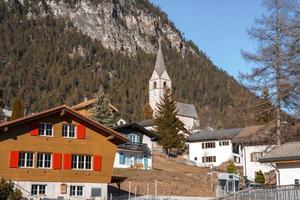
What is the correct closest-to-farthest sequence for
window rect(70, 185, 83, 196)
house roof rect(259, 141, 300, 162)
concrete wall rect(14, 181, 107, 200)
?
house roof rect(259, 141, 300, 162) < concrete wall rect(14, 181, 107, 200) < window rect(70, 185, 83, 196)

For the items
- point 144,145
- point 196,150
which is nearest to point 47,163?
point 144,145

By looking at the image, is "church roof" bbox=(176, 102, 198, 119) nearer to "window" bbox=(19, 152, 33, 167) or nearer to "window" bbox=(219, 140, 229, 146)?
"window" bbox=(219, 140, 229, 146)

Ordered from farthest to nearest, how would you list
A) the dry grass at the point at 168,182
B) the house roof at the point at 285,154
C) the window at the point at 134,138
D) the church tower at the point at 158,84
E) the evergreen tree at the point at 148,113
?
the church tower at the point at 158,84 → the evergreen tree at the point at 148,113 → the window at the point at 134,138 → the dry grass at the point at 168,182 → the house roof at the point at 285,154

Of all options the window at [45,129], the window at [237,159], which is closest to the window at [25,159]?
the window at [45,129]

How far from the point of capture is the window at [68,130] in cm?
4253

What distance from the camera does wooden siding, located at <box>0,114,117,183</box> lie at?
129 ft

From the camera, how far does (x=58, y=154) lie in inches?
1634

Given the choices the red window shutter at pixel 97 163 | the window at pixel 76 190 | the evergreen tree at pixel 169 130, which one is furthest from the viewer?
the evergreen tree at pixel 169 130

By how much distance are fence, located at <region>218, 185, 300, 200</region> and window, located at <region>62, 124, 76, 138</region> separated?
1628 centimetres

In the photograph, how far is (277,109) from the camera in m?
38.4

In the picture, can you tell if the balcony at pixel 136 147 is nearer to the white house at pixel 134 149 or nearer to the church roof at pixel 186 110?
the white house at pixel 134 149

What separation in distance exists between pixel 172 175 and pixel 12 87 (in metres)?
139

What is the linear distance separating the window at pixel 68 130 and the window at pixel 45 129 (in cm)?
110

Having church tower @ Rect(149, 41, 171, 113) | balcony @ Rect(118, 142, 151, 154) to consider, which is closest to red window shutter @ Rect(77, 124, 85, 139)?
balcony @ Rect(118, 142, 151, 154)
